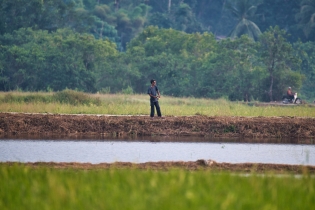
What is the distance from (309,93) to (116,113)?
30209 mm

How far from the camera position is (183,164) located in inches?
614

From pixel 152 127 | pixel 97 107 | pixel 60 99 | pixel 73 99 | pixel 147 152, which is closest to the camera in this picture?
pixel 147 152

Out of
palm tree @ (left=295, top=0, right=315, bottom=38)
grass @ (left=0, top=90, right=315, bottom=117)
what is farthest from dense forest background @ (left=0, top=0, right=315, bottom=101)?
grass @ (left=0, top=90, right=315, bottom=117)

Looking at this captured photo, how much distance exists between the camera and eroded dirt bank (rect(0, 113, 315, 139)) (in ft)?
82.9

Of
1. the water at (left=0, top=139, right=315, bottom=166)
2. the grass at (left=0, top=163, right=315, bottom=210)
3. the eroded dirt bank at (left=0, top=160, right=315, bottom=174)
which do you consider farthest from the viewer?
the water at (left=0, top=139, right=315, bottom=166)

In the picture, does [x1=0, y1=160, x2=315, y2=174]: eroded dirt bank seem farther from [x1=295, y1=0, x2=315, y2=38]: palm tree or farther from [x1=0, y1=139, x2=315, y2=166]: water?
[x1=295, y1=0, x2=315, y2=38]: palm tree

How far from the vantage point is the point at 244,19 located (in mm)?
68000

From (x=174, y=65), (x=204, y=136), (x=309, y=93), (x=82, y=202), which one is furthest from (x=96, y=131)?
(x=309, y=93)

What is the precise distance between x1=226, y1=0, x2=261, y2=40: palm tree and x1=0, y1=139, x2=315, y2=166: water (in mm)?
45239

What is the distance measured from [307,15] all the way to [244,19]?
601 centimetres

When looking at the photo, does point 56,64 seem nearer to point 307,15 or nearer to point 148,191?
point 307,15

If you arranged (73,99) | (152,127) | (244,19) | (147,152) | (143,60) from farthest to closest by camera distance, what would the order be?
(244,19) < (143,60) < (73,99) < (152,127) < (147,152)

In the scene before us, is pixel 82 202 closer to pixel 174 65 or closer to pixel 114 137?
pixel 114 137

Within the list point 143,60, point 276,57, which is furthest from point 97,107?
point 276,57
